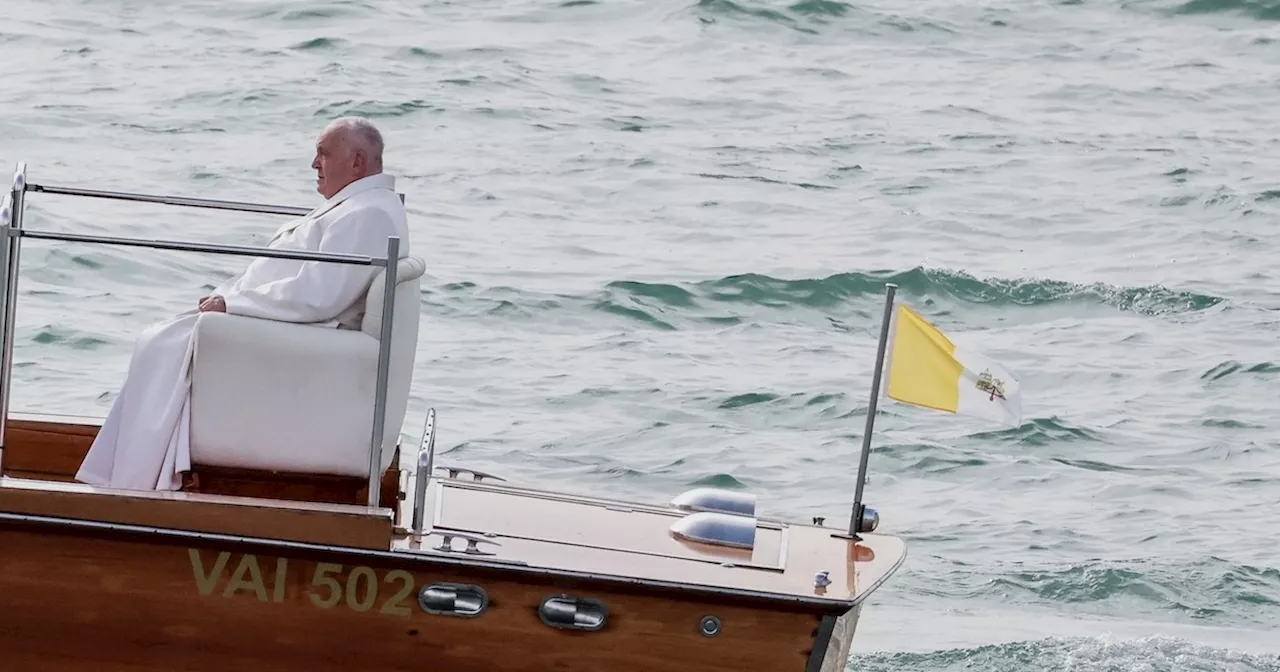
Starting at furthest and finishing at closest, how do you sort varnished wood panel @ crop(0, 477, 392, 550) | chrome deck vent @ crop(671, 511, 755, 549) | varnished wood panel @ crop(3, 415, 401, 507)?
chrome deck vent @ crop(671, 511, 755, 549)
varnished wood panel @ crop(3, 415, 401, 507)
varnished wood panel @ crop(0, 477, 392, 550)

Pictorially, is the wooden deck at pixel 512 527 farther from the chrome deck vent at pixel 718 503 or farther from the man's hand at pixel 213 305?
the man's hand at pixel 213 305

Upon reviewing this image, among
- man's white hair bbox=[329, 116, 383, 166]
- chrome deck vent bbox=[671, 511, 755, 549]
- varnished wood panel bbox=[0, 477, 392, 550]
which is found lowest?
chrome deck vent bbox=[671, 511, 755, 549]

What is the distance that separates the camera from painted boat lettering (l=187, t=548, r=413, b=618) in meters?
5.09

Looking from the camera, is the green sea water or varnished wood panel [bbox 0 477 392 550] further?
the green sea water

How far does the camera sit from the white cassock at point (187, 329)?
5234 millimetres

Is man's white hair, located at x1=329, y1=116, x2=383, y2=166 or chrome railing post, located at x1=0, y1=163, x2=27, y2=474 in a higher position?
man's white hair, located at x1=329, y1=116, x2=383, y2=166

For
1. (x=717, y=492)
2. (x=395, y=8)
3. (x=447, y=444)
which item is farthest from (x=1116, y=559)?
(x=395, y=8)

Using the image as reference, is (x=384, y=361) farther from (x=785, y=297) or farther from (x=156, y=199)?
(x=785, y=297)

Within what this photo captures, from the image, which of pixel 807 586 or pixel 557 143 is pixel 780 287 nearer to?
pixel 557 143

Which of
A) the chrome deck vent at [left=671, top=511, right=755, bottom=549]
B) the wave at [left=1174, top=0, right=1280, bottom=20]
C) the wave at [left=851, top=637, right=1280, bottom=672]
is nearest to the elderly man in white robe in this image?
the chrome deck vent at [left=671, top=511, right=755, bottom=549]

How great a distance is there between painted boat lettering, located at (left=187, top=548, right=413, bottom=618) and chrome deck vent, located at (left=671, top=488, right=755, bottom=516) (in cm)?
124

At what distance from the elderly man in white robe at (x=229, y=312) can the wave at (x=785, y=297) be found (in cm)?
844

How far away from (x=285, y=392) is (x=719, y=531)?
4.18 feet

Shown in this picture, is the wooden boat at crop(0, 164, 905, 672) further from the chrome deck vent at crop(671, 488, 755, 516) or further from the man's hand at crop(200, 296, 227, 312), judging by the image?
the chrome deck vent at crop(671, 488, 755, 516)
